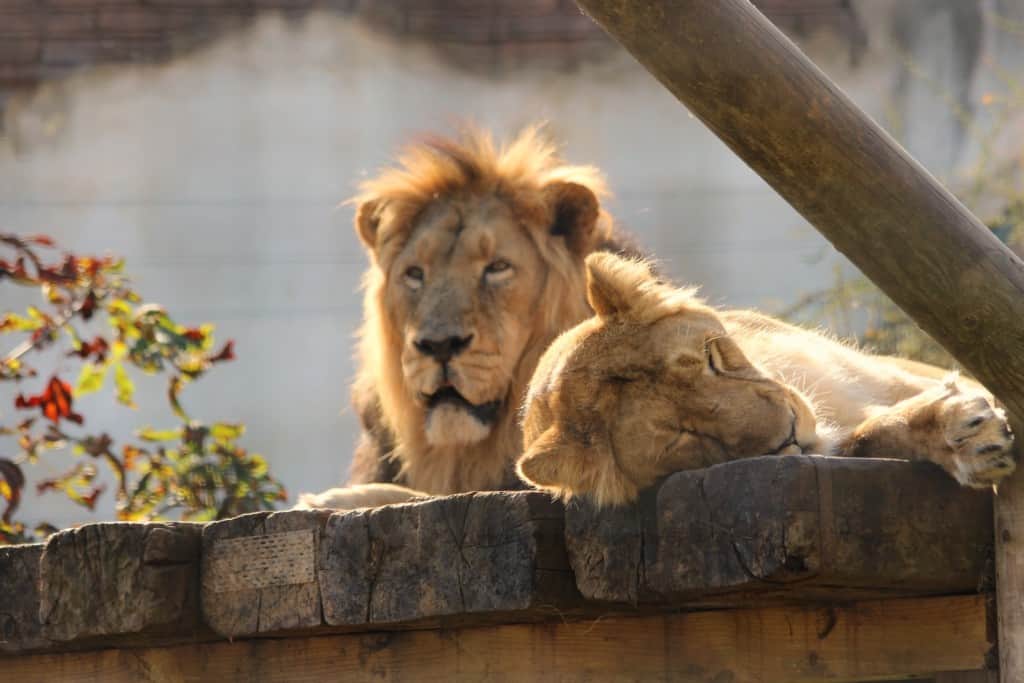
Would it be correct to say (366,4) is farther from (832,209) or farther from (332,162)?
(832,209)

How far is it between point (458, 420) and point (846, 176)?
7.76ft

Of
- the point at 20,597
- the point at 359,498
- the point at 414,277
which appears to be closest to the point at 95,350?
the point at 414,277

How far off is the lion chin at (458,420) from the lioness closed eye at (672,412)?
1.69 meters

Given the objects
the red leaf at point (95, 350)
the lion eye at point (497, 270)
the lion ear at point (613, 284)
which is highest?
the lion eye at point (497, 270)

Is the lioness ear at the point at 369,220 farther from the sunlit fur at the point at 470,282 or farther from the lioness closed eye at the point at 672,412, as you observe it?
the lioness closed eye at the point at 672,412

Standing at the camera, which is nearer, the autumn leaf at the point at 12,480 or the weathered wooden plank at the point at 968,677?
the weathered wooden plank at the point at 968,677

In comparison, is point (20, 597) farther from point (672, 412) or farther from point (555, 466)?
point (672, 412)

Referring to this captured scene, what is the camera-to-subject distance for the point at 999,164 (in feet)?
27.3

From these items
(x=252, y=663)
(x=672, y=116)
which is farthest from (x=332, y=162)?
(x=252, y=663)

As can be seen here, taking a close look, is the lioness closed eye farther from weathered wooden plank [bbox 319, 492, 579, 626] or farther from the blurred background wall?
the blurred background wall

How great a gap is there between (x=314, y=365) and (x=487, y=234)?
16.7ft

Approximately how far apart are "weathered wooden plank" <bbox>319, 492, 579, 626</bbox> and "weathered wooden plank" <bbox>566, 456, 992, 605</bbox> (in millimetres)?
99

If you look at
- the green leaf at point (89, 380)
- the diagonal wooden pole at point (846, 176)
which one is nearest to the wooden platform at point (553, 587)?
Answer: the diagonal wooden pole at point (846, 176)

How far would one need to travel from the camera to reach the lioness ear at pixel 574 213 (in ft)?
15.8
